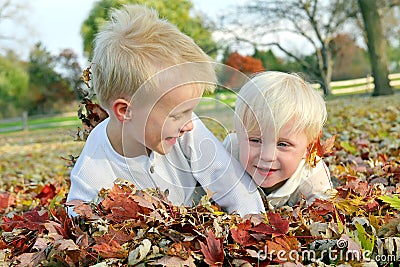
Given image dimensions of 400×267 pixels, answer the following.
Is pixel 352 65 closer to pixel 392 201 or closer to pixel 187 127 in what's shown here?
pixel 187 127

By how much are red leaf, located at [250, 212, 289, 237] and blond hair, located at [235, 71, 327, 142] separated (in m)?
0.58

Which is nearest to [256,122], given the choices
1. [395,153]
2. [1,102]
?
[395,153]

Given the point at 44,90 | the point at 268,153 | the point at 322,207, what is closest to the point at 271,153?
the point at 268,153

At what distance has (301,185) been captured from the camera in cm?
233

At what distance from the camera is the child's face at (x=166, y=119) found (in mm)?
2051

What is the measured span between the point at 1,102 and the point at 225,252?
37640 mm

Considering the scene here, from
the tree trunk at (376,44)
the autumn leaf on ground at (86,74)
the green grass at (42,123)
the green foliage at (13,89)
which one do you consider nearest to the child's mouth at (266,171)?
the autumn leaf on ground at (86,74)

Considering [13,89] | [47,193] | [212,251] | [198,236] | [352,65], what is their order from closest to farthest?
[212,251], [198,236], [47,193], [13,89], [352,65]

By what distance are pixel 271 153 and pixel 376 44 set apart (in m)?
12.5

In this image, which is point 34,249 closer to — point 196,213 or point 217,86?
point 196,213

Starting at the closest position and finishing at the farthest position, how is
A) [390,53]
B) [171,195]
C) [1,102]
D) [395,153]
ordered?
[171,195] → [395,153] → [1,102] → [390,53]

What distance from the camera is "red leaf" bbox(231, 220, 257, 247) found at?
1.56 m

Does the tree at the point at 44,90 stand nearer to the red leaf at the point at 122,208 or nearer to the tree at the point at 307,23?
the tree at the point at 307,23

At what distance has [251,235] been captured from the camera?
62.7 inches
